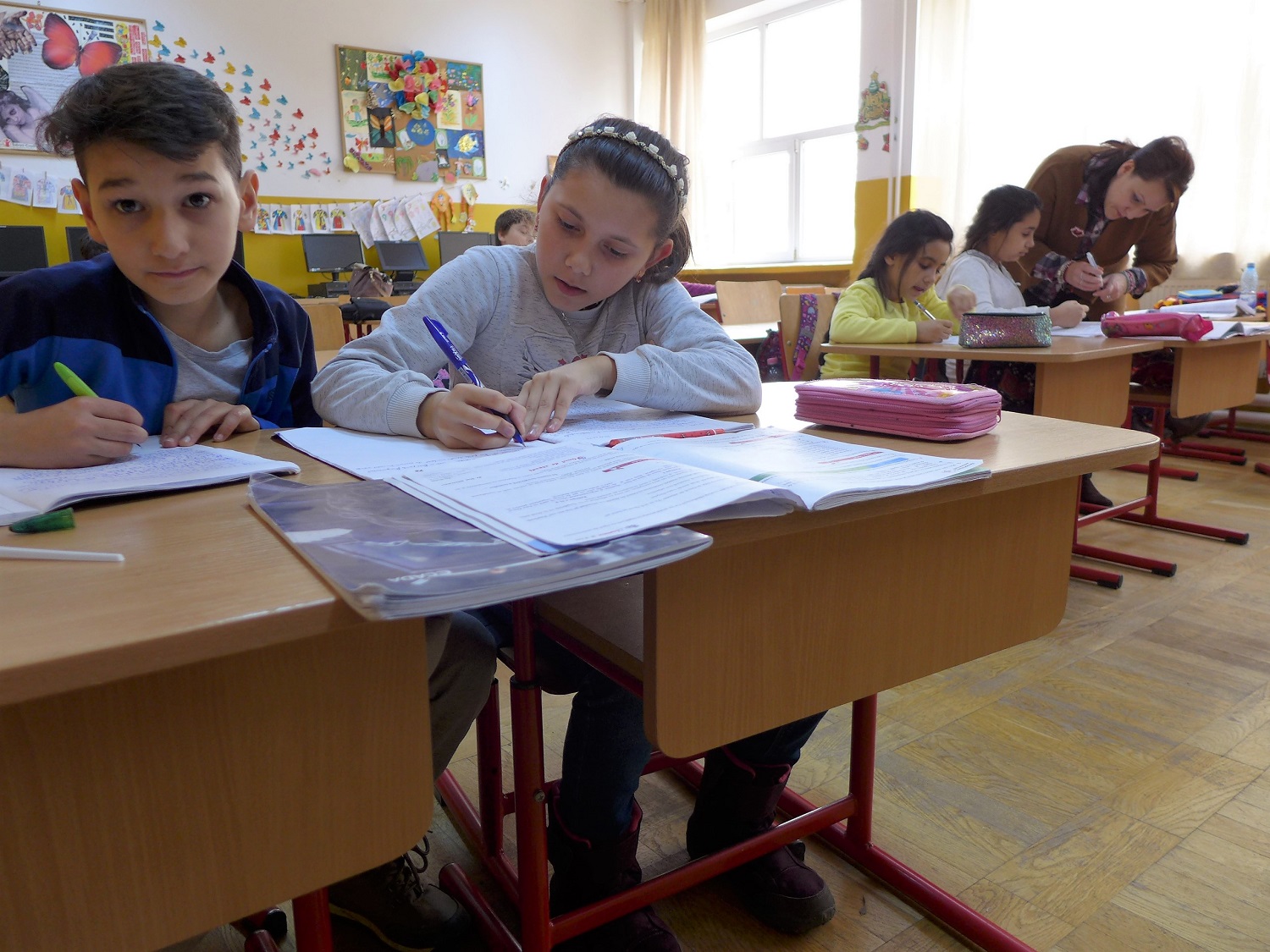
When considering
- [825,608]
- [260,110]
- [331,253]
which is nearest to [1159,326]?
[825,608]

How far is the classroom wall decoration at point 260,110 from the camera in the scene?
4.83m

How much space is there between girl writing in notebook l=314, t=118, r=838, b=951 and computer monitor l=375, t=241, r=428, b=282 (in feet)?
14.5

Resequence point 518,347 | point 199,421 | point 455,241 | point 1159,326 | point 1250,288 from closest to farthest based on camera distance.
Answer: point 199,421 → point 518,347 → point 1159,326 → point 1250,288 → point 455,241

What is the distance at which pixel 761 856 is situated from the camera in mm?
1115

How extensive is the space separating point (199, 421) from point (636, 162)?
622 millimetres

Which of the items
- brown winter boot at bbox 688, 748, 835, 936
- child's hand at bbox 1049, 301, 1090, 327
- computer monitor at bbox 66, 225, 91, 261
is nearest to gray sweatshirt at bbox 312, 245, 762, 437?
brown winter boot at bbox 688, 748, 835, 936

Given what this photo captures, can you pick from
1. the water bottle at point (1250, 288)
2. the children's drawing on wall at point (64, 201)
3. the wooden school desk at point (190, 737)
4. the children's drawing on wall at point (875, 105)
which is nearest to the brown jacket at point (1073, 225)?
the water bottle at point (1250, 288)

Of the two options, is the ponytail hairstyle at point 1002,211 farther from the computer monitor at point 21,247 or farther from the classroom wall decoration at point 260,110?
the computer monitor at point 21,247

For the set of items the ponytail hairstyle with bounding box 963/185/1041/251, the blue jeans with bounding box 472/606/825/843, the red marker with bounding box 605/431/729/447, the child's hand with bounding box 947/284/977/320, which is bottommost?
the blue jeans with bounding box 472/606/825/843

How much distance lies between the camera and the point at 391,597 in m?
0.41

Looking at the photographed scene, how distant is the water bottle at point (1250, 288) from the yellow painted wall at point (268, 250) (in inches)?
174

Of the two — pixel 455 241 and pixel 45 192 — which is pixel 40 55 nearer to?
pixel 45 192

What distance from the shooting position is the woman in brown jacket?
274 cm

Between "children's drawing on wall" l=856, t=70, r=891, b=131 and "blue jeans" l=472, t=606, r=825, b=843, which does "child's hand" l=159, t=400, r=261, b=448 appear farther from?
"children's drawing on wall" l=856, t=70, r=891, b=131
